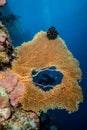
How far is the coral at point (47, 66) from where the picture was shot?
545 cm

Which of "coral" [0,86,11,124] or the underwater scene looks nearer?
"coral" [0,86,11,124]

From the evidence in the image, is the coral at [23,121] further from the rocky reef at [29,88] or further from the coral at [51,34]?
the coral at [51,34]

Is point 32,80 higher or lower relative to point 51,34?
lower

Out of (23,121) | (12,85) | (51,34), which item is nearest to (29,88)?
(12,85)

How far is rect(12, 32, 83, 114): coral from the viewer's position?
5.45 m

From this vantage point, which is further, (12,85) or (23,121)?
(12,85)

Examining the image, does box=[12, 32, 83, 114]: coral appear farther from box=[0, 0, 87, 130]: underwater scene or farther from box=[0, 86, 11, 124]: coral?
box=[0, 86, 11, 124]: coral

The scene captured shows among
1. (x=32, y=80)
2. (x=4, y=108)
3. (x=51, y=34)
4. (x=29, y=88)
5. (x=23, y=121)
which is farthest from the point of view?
(x=51, y=34)

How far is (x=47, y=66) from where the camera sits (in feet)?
19.5

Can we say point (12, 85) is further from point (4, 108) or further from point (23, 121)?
point (23, 121)

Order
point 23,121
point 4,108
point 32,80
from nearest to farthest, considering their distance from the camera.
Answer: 1. point 4,108
2. point 23,121
3. point 32,80

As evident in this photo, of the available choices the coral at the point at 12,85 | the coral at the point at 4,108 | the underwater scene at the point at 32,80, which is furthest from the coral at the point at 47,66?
the coral at the point at 4,108

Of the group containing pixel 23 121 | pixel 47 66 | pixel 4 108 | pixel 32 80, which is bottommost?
pixel 23 121

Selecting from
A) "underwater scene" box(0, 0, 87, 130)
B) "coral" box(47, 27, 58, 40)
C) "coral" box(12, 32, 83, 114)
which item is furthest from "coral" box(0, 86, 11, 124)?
"coral" box(47, 27, 58, 40)
